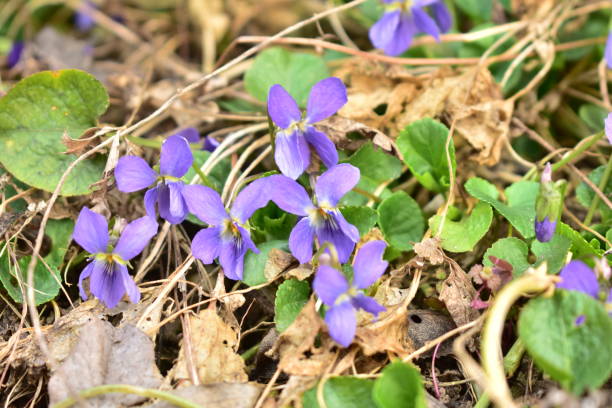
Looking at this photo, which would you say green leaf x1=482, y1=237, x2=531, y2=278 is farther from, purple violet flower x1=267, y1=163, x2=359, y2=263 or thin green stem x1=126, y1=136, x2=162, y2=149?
thin green stem x1=126, y1=136, x2=162, y2=149

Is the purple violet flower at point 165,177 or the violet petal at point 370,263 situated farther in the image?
the purple violet flower at point 165,177

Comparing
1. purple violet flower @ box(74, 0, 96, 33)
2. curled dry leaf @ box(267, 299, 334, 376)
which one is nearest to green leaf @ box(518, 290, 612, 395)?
curled dry leaf @ box(267, 299, 334, 376)

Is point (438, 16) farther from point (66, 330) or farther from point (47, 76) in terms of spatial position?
point (66, 330)

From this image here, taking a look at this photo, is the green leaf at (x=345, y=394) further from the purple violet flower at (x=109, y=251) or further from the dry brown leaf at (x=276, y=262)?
the purple violet flower at (x=109, y=251)

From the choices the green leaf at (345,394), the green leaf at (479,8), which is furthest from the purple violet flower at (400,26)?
the green leaf at (345,394)

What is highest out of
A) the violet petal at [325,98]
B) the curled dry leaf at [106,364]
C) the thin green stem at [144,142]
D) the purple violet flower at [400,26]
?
the purple violet flower at [400,26]

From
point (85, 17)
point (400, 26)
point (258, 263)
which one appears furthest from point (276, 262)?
point (85, 17)
